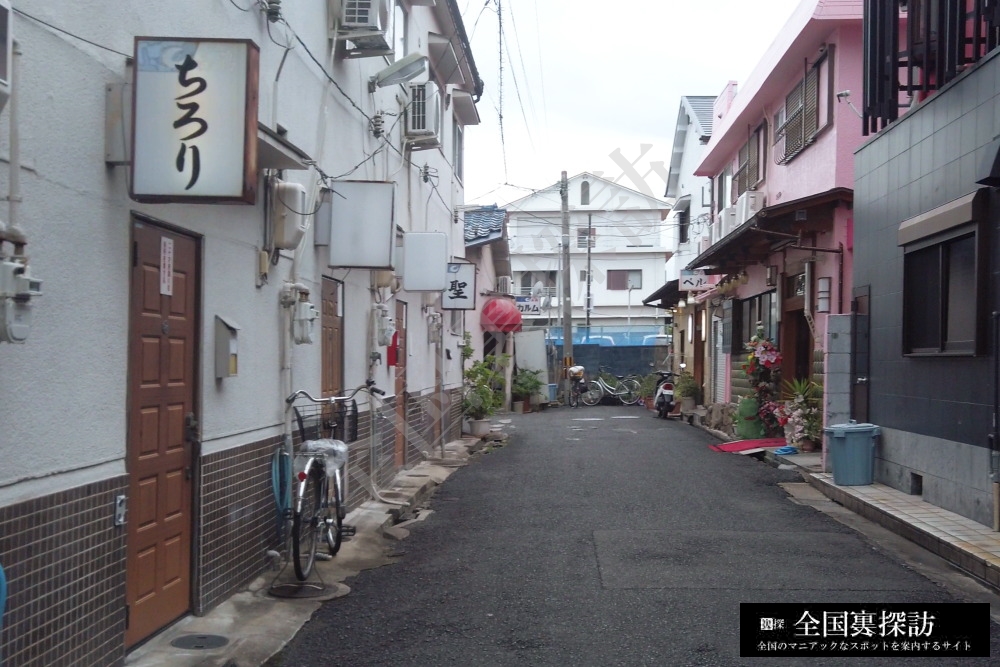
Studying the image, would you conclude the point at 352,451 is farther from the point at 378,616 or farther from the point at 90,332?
the point at 90,332

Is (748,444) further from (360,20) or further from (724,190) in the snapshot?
(360,20)

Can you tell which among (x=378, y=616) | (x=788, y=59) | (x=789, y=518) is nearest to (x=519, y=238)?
(x=788, y=59)

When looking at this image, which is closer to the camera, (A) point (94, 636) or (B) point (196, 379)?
(A) point (94, 636)

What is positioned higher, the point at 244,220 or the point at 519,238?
the point at 519,238

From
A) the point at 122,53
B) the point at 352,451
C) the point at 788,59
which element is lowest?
the point at 352,451

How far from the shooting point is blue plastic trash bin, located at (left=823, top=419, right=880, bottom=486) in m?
11.7

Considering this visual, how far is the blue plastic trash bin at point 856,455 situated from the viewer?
11.7m

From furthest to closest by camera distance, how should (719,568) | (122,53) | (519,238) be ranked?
1. (519,238)
2. (719,568)
3. (122,53)

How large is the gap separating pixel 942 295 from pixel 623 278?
3800 centimetres

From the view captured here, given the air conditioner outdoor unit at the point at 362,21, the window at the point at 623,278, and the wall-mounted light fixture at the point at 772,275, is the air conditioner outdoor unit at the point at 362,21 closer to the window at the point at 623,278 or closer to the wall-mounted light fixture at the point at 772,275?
the wall-mounted light fixture at the point at 772,275

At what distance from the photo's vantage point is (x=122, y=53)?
5031mm

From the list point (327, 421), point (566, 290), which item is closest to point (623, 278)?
point (566, 290)

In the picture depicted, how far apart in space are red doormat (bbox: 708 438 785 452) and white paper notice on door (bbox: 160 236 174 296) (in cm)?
1245

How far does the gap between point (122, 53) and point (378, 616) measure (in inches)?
149
